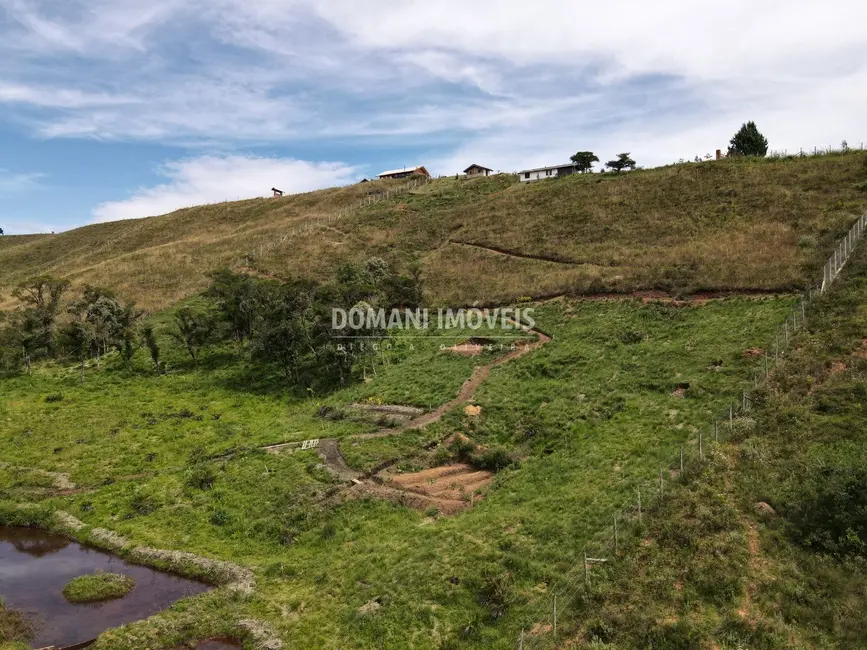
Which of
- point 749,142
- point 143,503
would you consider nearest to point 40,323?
point 143,503

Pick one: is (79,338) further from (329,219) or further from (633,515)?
(633,515)

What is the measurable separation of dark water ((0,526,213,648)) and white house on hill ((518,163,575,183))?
269 ft

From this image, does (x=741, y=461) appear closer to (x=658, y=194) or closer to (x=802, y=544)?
(x=802, y=544)

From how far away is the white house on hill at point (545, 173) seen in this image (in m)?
90.6

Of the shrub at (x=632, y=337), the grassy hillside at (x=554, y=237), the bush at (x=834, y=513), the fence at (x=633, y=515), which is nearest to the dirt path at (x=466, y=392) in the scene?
the shrub at (x=632, y=337)

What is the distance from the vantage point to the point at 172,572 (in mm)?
21703

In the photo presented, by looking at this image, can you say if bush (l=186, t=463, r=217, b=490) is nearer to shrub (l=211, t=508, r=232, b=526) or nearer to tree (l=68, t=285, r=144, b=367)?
shrub (l=211, t=508, r=232, b=526)

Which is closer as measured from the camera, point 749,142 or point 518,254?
point 518,254

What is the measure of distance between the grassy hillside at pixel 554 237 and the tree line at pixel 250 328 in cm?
847

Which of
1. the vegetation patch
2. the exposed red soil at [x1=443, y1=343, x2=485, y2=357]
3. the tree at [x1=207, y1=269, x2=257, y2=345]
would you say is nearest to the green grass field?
the exposed red soil at [x1=443, y1=343, x2=485, y2=357]

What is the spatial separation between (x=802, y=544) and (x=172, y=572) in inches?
892

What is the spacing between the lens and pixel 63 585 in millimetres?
21312

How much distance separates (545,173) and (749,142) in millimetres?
30641

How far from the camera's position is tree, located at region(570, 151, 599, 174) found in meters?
87.4
